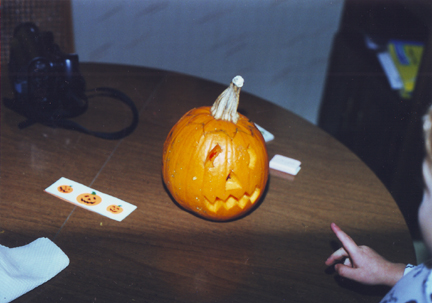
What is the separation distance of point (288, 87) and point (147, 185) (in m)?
1.63

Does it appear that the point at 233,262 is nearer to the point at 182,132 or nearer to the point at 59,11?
the point at 182,132

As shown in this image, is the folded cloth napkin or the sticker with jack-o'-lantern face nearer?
the folded cloth napkin

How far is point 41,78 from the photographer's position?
101 cm

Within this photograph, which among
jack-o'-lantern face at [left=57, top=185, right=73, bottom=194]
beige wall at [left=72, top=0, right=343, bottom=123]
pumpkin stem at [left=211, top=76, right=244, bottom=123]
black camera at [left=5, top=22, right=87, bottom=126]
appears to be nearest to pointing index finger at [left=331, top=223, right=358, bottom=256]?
pumpkin stem at [left=211, top=76, right=244, bottom=123]

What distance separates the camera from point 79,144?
1004 millimetres

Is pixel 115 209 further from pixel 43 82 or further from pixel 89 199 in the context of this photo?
pixel 43 82

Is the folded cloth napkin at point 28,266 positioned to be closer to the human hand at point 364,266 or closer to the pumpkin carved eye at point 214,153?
the pumpkin carved eye at point 214,153

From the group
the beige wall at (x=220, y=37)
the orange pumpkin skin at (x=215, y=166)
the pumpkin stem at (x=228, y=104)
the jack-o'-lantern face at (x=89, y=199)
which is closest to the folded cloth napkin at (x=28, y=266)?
the jack-o'-lantern face at (x=89, y=199)

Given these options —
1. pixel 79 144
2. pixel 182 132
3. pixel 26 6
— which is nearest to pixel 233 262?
pixel 182 132

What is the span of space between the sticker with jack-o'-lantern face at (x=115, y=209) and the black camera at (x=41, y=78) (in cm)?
38

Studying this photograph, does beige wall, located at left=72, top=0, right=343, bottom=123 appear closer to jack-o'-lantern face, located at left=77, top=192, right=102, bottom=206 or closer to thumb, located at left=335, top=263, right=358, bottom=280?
jack-o'-lantern face, located at left=77, top=192, right=102, bottom=206

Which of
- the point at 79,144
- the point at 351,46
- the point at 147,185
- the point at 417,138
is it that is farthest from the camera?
the point at 351,46

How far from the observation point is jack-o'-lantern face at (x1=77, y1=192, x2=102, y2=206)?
0.80 m

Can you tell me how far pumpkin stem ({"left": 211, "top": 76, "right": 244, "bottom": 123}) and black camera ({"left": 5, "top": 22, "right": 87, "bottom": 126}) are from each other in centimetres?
50
